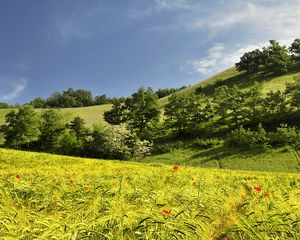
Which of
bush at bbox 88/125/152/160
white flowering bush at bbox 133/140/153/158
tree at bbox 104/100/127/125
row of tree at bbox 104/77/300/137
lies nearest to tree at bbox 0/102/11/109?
tree at bbox 104/100/127/125

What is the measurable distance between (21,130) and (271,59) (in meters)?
108

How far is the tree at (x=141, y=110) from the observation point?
290 feet

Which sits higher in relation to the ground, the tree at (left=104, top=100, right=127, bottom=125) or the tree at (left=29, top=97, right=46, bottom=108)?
the tree at (left=29, top=97, right=46, bottom=108)

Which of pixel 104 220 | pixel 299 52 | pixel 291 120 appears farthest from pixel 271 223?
pixel 299 52

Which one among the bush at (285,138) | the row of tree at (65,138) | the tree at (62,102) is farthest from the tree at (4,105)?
the bush at (285,138)

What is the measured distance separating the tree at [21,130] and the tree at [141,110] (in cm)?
2611

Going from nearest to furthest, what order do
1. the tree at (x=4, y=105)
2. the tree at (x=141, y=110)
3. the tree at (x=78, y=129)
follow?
the tree at (x=78, y=129) < the tree at (x=141, y=110) < the tree at (x=4, y=105)

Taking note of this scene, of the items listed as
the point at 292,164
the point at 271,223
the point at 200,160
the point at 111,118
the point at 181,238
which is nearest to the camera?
the point at 181,238

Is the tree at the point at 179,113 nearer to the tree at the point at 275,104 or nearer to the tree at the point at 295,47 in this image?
the tree at the point at 275,104

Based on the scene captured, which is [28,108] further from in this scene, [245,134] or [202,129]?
[245,134]

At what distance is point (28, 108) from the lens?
8344 centimetres

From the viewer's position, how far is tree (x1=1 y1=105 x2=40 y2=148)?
7756 centimetres

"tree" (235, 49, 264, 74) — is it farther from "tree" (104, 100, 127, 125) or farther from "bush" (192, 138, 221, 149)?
"bush" (192, 138, 221, 149)

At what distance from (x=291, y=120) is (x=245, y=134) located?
56.4 feet
